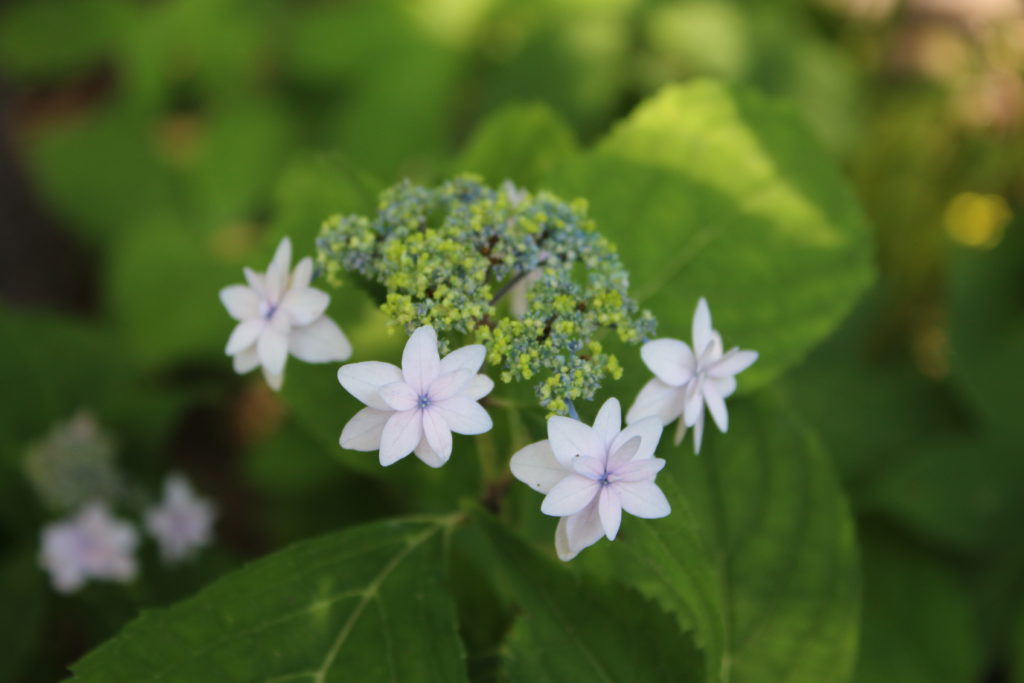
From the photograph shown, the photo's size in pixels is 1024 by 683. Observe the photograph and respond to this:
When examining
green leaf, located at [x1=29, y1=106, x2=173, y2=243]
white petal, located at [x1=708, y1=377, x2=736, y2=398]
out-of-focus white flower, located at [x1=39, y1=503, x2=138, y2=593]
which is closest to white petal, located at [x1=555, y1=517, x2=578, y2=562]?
white petal, located at [x1=708, y1=377, x2=736, y2=398]

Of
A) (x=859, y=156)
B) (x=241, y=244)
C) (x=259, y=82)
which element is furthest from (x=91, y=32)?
(x=859, y=156)

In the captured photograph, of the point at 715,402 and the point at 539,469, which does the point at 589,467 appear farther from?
the point at 715,402

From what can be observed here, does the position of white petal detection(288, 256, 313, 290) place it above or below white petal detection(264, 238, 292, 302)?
below

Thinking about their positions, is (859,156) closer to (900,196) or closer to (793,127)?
(900,196)

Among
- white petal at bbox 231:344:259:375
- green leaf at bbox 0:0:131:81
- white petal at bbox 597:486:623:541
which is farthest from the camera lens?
green leaf at bbox 0:0:131:81

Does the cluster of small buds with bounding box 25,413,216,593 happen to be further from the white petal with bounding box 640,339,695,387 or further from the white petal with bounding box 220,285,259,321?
the white petal with bounding box 640,339,695,387

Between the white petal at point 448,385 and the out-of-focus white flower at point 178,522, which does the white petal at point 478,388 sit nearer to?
the white petal at point 448,385
